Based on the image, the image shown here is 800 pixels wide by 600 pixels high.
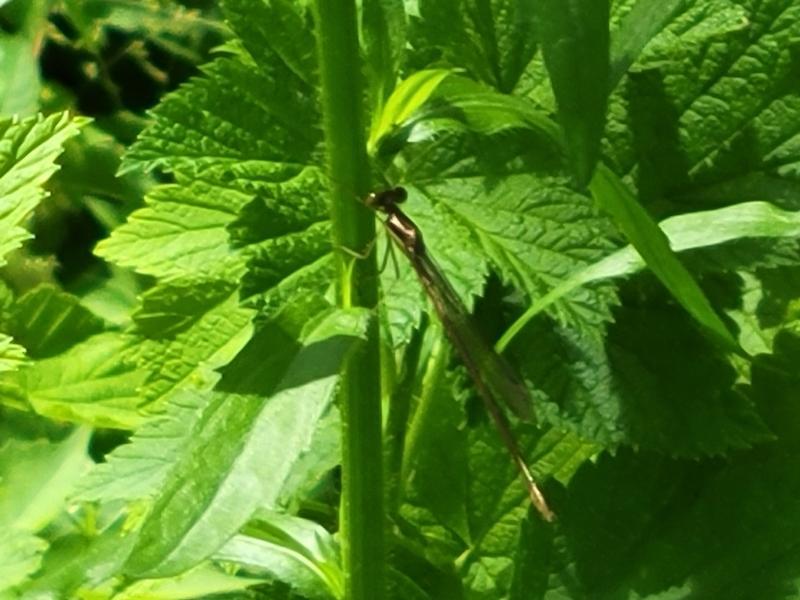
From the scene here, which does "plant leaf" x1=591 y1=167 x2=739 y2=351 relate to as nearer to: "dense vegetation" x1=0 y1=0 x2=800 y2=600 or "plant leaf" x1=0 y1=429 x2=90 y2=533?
"dense vegetation" x1=0 y1=0 x2=800 y2=600

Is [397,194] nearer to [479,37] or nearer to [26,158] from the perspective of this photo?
[479,37]

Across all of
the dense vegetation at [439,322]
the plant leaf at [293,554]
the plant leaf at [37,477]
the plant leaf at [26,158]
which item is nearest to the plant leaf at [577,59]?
the dense vegetation at [439,322]

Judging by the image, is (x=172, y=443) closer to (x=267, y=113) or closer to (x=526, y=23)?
(x=267, y=113)

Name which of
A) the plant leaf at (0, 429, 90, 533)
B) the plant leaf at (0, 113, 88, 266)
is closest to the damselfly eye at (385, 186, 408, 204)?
the plant leaf at (0, 113, 88, 266)

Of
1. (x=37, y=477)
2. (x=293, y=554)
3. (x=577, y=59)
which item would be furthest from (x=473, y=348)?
(x=37, y=477)

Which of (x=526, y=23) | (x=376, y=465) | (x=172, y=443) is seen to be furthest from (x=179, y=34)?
(x=526, y=23)

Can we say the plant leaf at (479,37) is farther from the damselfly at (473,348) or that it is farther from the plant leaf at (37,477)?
the plant leaf at (37,477)
